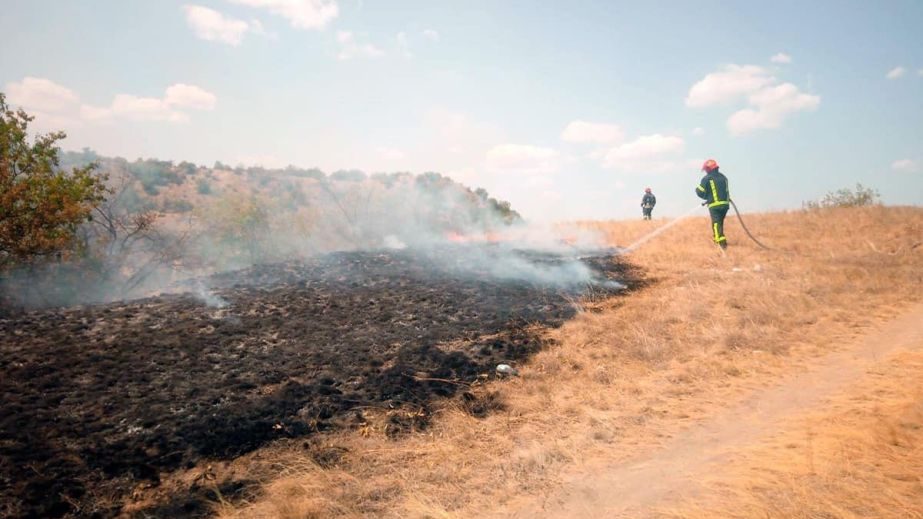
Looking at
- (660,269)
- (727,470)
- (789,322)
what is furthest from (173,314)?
(660,269)

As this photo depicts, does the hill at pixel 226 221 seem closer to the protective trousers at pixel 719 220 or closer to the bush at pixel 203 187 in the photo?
the bush at pixel 203 187

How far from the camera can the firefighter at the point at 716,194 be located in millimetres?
12156

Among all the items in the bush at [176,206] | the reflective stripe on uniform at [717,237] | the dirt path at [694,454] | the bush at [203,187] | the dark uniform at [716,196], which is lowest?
the dirt path at [694,454]

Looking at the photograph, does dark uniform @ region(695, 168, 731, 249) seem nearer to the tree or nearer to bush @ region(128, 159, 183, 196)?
the tree

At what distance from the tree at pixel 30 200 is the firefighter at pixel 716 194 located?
14379 millimetres

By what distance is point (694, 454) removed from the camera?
3719mm

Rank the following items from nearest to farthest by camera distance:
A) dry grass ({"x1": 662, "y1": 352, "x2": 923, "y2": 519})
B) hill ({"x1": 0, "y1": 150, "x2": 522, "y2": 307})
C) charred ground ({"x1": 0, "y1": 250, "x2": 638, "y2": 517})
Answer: dry grass ({"x1": 662, "y1": 352, "x2": 923, "y2": 519}) → charred ground ({"x1": 0, "y1": 250, "x2": 638, "y2": 517}) → hill ({"x1": 0, "y1": 150, "x2": 522, "y2": 307})

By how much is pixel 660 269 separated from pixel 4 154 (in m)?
13.8

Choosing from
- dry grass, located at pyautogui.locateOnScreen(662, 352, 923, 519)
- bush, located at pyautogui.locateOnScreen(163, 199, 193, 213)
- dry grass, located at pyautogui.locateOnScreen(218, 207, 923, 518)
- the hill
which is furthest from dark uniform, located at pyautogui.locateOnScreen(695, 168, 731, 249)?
bush, located at pyautogui.locateOnScreen(163, 199, 193, 213)

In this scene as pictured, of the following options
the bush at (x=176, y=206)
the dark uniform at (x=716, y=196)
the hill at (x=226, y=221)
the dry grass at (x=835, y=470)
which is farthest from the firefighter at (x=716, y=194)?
the bush at (x=176, y=206)

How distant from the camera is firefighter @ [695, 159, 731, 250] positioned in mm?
12156

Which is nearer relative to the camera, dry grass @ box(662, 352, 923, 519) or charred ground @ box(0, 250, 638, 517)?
dry grass @ box(662, 352, 923, 519)

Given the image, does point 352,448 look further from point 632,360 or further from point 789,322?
point 789,322

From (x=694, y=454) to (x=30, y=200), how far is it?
10.2 m
